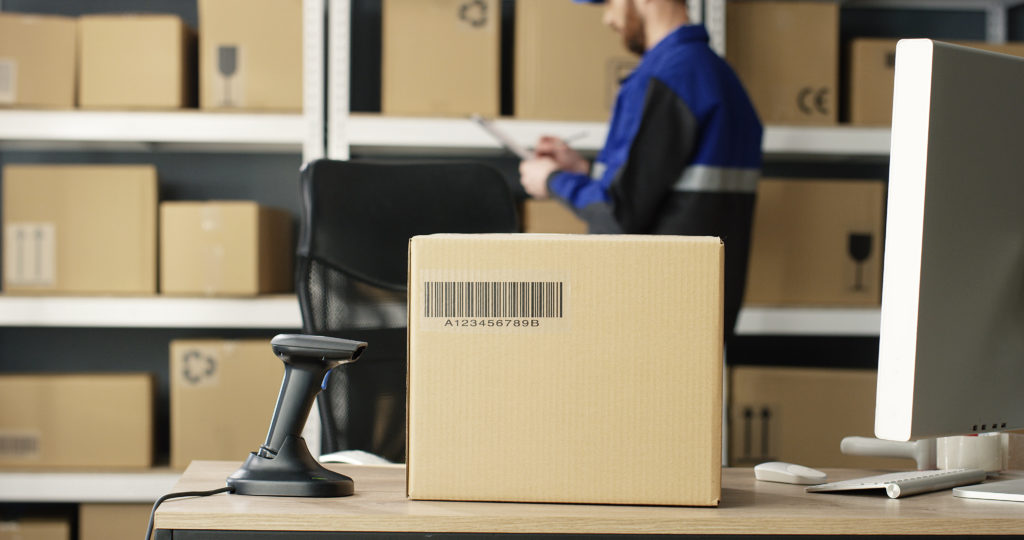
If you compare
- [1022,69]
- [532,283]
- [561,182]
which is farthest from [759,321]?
[532,283]

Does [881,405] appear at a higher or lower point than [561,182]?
lower

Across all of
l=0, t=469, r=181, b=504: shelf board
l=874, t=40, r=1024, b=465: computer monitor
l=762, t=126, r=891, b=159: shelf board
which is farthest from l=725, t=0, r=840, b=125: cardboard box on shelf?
l=0, t=469, r=181, b=504: shelf board

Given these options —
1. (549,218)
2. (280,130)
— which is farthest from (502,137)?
(280,130)

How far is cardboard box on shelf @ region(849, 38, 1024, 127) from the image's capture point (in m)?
2.23

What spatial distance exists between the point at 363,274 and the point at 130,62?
1.04 meters

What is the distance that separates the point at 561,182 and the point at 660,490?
1.28m

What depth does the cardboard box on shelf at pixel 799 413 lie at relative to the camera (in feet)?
6.95

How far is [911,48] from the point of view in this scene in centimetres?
69

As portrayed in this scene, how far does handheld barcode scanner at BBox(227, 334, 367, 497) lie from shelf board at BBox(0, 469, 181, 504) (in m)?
1.44

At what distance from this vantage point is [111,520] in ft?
6.88

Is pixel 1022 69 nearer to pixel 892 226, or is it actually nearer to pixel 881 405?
pixel 892 226

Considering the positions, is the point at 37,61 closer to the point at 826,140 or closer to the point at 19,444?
the point at 19,444

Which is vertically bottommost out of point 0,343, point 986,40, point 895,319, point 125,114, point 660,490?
point 0,343

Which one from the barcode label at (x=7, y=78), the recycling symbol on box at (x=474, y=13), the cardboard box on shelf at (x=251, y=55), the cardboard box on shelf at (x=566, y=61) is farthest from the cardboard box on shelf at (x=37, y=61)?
the cardboard box on shelf at (x=566, y=61)
